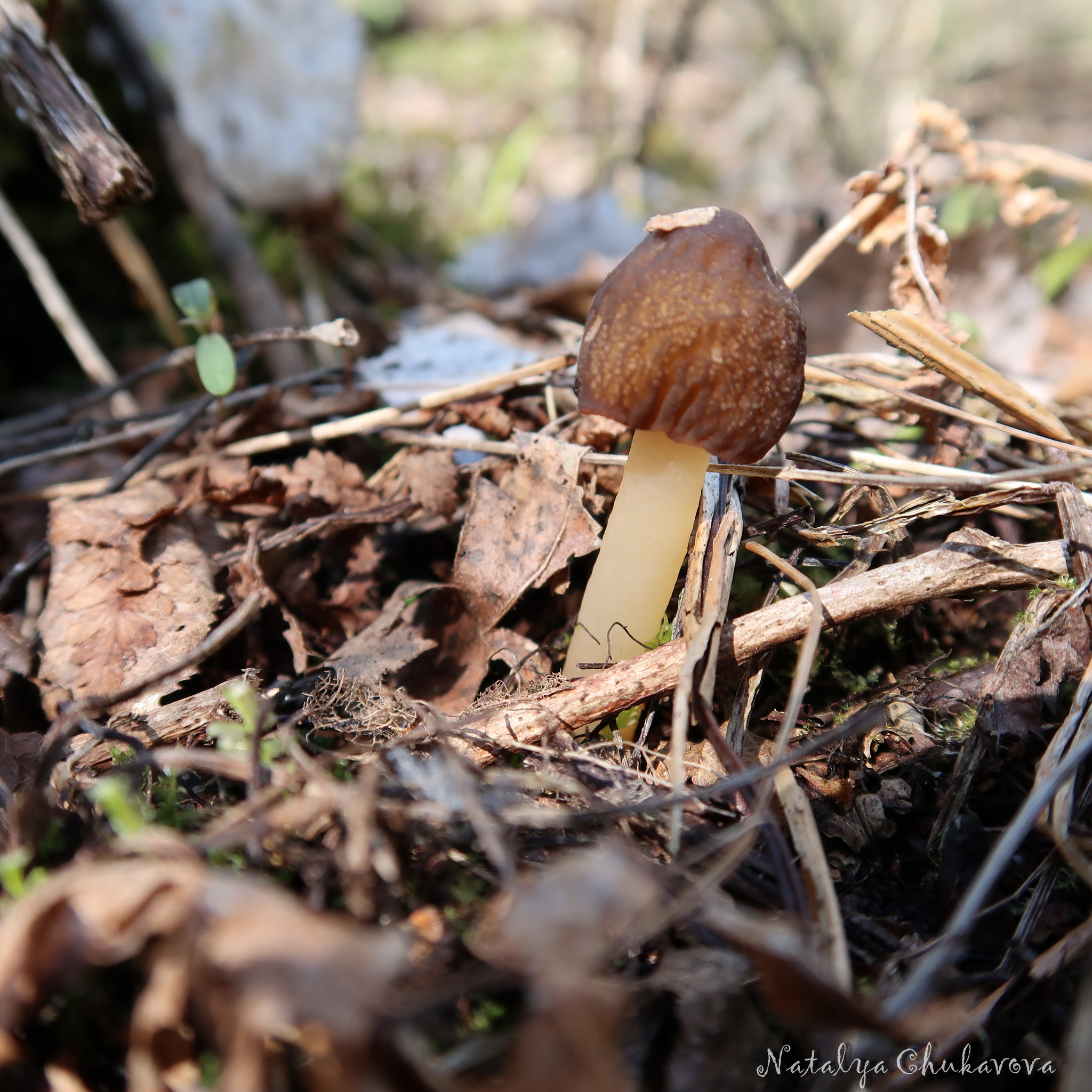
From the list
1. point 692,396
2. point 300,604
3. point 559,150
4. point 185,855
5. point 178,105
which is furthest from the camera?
point 559,150

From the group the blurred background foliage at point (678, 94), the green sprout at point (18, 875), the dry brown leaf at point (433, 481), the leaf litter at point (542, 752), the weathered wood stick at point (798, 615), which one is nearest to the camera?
the leaf litter at point (542, 752)

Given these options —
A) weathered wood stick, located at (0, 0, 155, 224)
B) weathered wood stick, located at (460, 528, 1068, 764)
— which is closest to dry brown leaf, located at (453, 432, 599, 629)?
weathered wood stick, located at (460, 528, 1068, 764)

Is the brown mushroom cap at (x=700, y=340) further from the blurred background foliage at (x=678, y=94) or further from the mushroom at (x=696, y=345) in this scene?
the blurred background foliage at (x=678, y=94)

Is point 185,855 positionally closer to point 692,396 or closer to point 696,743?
point 696,743

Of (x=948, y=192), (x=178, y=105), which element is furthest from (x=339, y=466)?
(x=948, y=192)

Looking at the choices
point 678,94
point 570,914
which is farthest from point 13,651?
point 678,94

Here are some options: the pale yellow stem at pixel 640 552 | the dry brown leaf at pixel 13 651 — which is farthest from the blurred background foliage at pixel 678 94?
the dry brown leaf at pixel 13 651
